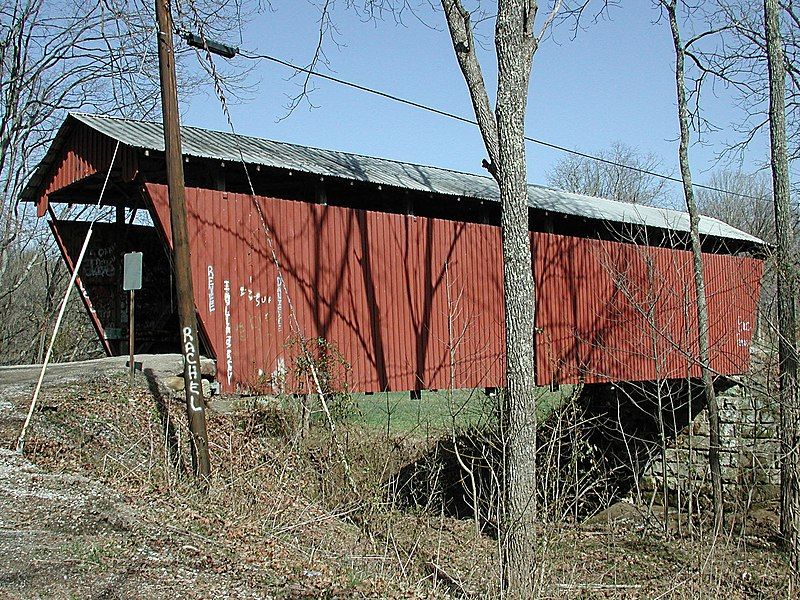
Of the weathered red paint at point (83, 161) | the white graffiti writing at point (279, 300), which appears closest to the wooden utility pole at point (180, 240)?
the weathered red paint at point (83, 161)

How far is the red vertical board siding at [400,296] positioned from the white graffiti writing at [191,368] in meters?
1.69

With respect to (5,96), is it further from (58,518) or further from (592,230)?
(58,518)

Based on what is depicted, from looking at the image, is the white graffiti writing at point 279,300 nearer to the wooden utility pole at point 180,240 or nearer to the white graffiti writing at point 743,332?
the wooden utility pole at point 180,240

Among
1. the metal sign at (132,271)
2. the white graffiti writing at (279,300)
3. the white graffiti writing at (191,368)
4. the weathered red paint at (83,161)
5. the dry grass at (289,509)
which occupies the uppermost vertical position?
the weathered red paint at (83,161)

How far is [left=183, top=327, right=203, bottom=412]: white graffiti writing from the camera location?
7.34 m

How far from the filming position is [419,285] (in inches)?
451

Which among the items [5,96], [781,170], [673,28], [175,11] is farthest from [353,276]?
[5,96]

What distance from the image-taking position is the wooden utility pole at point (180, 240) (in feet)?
24.0

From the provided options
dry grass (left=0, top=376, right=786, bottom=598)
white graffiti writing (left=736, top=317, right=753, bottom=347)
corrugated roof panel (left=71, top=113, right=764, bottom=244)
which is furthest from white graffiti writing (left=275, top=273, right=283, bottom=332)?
white graffiti writing (left=736, top=317, right=753, bottom=347)

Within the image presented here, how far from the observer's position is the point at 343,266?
10570 millimetres

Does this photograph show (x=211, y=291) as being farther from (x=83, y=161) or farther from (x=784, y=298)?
(x=784, y=298)

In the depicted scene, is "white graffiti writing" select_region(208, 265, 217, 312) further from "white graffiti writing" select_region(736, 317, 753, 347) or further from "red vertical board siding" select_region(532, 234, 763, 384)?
"white graffiti writing" select_region(736, 317, 753, 347)

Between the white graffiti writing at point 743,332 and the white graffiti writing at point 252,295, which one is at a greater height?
the white graffiti writing at point 252,295

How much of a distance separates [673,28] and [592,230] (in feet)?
13.8
